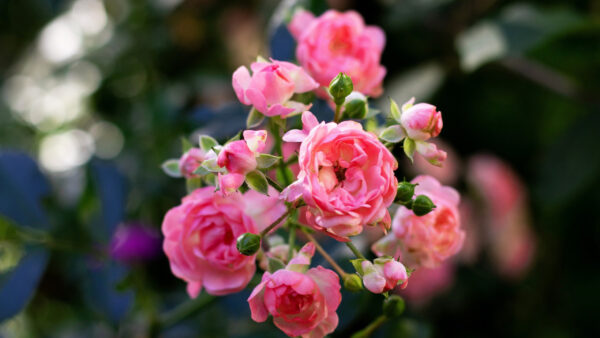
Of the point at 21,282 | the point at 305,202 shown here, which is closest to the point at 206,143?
the point at 305,202

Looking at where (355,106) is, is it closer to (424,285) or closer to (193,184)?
(193,184)

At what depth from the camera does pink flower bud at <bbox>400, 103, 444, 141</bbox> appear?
472 mm

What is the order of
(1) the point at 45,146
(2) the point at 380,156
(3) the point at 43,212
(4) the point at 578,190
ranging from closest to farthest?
(2) the point at 380,156 < (3) the point at 43,212 < (4) the point at 578,190 < (1) the point at 45,146

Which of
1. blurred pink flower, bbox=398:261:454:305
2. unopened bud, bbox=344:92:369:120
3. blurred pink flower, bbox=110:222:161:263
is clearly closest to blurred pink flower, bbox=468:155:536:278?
blurred pink flower, bbox=398:261:454:305

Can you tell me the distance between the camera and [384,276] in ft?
1.46

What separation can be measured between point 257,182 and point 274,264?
7cm

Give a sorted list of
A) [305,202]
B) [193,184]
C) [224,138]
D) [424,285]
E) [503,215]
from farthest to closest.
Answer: [503,215], [424,285], [224,138], [193,184], [305,202]

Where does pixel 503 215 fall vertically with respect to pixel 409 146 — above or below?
below

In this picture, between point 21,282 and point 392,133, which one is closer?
point 392,133

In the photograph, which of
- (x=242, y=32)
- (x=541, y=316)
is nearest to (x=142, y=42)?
(x=242, y=32)

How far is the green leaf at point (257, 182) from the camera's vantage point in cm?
46

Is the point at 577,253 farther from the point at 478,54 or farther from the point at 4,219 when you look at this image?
the point at 4,219

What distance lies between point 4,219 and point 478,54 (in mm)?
715

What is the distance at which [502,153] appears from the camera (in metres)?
1.34
